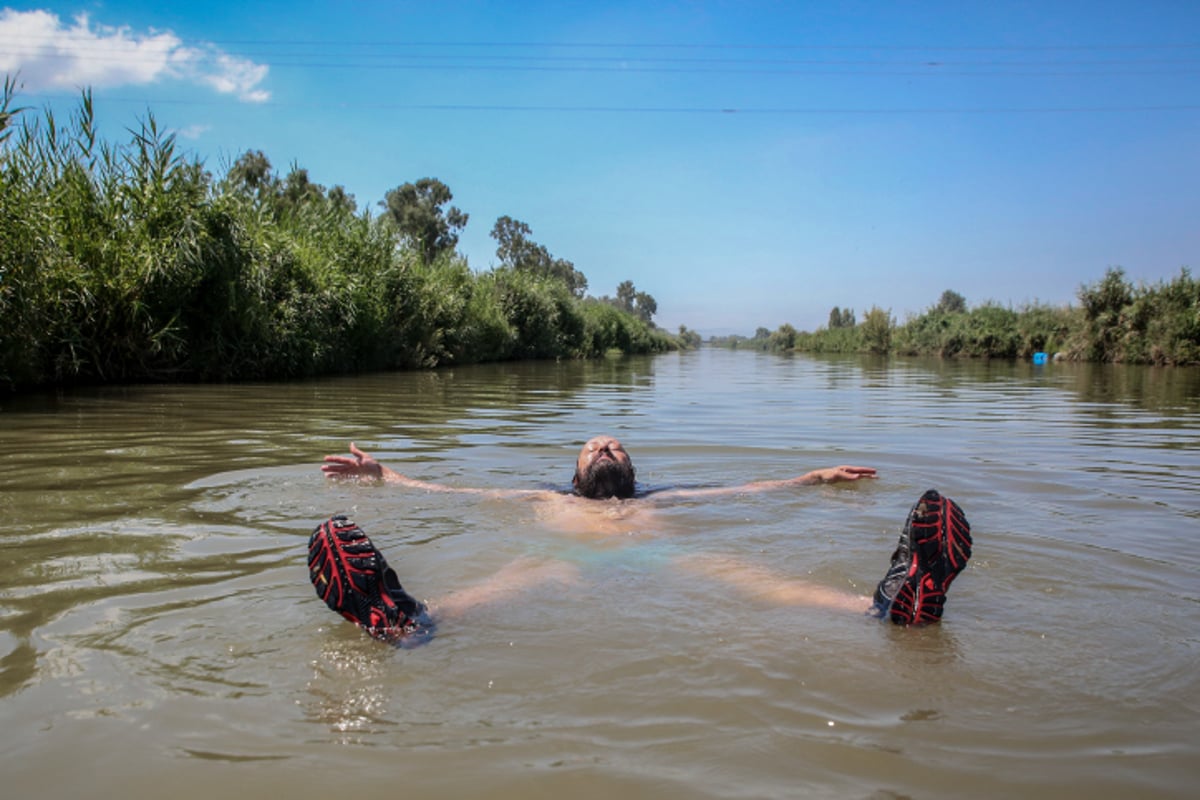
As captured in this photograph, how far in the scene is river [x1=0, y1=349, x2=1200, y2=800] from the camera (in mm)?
1845

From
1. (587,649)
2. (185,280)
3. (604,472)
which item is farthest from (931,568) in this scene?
(185,280)

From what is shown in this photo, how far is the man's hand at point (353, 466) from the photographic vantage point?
4875 mm

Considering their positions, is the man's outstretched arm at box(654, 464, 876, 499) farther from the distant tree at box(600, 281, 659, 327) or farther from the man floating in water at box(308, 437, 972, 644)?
the distant tree at box(600, 281, 659, 327)

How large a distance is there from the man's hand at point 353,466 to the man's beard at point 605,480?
1391 mm

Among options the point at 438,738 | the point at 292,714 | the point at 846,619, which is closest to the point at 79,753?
the point at 292,714

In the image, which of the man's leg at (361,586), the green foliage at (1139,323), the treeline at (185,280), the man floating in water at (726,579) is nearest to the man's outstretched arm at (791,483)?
the man floating in water at (726,579)

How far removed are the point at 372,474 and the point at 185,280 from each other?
10.2 metres

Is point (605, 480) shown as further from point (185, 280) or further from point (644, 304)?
point (644, 304)

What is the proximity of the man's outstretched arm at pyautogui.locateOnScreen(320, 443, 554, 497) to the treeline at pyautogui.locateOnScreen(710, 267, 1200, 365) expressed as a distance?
30598 millimetres

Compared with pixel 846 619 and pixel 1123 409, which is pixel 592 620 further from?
pixel 1123 409

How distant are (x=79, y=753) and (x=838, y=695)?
80.3 inches

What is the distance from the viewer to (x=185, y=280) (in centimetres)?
1307

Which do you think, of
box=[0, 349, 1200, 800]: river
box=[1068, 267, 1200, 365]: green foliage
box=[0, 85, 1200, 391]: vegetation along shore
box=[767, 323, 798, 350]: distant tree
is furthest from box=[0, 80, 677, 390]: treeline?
box=[767, 323, 798, 350]: distant tree

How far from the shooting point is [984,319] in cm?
4178
